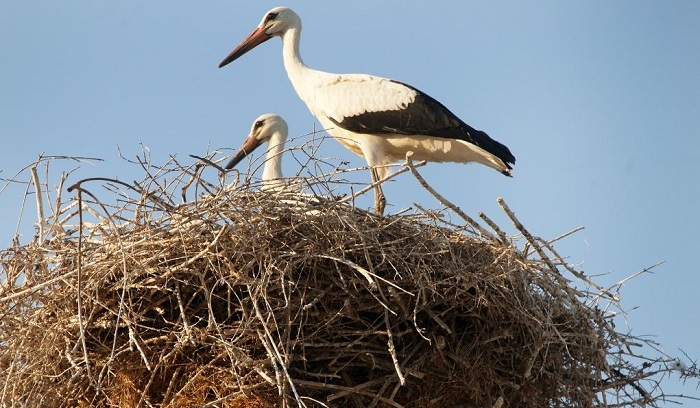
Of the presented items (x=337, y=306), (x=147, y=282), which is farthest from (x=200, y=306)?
(x=337, y=306)

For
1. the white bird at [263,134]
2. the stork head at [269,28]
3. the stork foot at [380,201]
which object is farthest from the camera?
the stork head at [269,28]

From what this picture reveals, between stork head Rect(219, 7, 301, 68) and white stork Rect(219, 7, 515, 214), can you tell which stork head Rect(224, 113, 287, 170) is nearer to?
white stork Rect(219, 7, 515, 214)

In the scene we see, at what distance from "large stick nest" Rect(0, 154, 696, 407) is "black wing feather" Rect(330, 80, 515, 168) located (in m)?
2.20

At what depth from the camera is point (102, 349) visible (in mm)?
5324

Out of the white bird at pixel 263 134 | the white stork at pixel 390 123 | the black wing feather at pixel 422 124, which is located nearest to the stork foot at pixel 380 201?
the white stork at pixel 390 123

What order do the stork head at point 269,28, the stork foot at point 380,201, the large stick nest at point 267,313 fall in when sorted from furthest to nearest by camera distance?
the stork head at point 269,28, the stork foot at point 380,201, the large stick nest at point 267,313

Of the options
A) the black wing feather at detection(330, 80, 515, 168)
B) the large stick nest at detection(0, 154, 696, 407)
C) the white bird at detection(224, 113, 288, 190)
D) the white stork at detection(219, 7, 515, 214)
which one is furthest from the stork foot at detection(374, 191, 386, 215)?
the large stick nest at detection(0, 154, 696, 407)

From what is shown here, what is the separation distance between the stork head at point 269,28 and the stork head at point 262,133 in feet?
2.72

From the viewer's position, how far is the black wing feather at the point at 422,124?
305 inches

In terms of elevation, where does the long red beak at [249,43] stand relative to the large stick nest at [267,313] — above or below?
above

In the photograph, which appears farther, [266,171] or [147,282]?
[266,171]

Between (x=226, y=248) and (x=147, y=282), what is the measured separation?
361 mm

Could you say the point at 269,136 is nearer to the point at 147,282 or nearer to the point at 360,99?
the point at 360,99

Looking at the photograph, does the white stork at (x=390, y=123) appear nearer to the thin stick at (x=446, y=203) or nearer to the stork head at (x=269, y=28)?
the stork head at (x=269, y=28)
